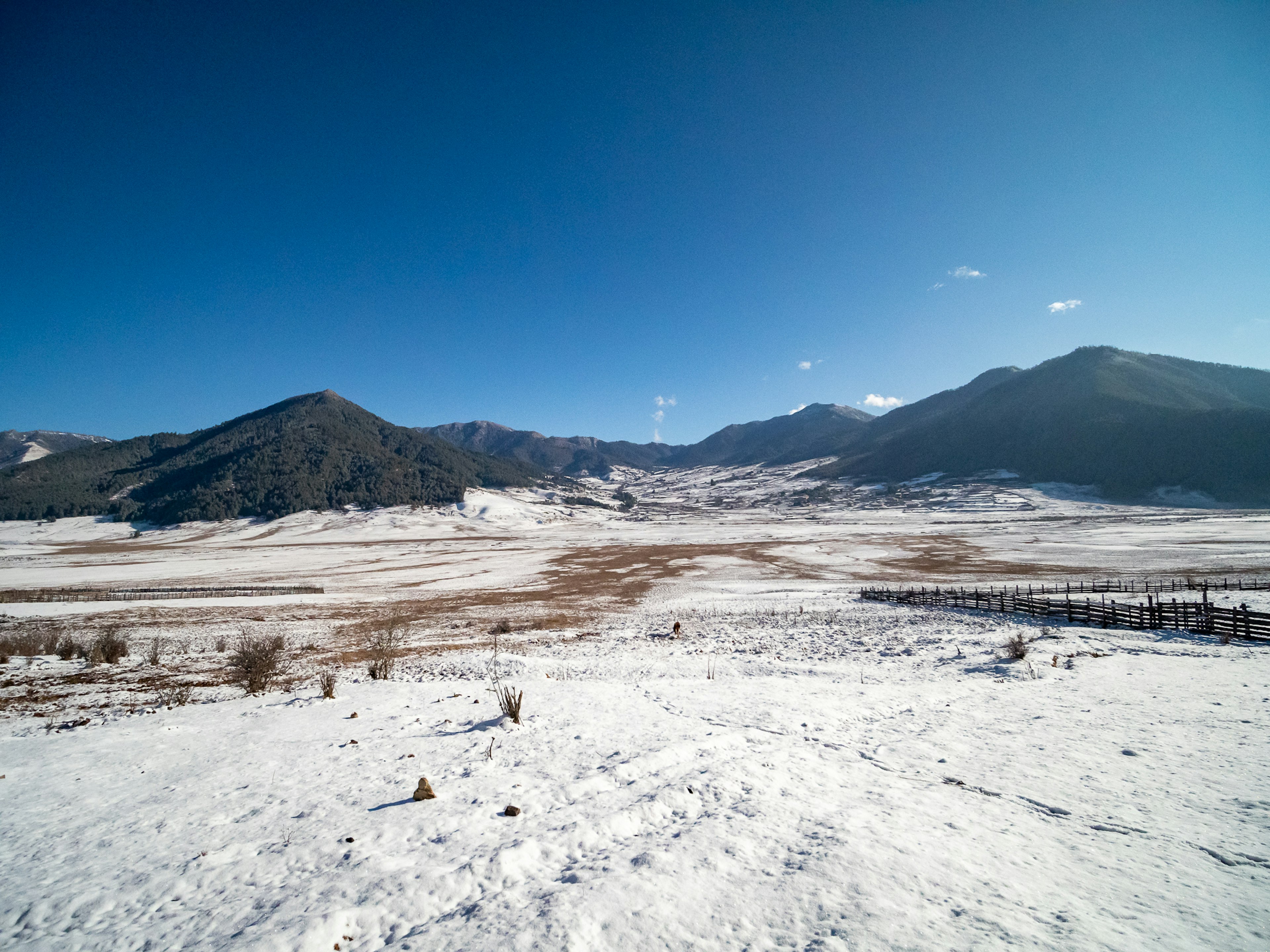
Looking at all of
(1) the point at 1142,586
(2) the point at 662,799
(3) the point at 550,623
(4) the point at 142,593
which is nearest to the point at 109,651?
(3) the point at 550,623

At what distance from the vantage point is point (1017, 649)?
618 inches

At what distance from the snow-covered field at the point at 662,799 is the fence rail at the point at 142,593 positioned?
24631mm

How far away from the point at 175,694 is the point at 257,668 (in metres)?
1.69

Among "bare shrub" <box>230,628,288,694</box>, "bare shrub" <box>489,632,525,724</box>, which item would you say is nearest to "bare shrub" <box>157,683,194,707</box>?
"bare shrub" <box>230,628,288,694</box>

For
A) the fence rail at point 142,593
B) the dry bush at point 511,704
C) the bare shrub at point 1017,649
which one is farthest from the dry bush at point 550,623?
the fence rail at point 142,593

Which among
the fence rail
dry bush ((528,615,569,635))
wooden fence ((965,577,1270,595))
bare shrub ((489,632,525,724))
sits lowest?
wooden fence ((965,577,1270,595))

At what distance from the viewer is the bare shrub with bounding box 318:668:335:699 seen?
1205 centimetres

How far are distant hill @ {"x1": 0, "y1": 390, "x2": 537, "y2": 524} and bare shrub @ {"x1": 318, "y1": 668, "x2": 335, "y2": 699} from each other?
147 meters

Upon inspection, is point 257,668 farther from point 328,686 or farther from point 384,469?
point 384,469

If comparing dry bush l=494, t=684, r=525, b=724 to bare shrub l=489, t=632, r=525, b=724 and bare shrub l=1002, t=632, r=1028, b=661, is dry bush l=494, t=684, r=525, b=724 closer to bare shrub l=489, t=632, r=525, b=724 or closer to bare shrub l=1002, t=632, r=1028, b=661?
bare shrub l=489, t=632, r=525, b=724

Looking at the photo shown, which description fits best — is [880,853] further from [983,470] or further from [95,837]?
[983,470]

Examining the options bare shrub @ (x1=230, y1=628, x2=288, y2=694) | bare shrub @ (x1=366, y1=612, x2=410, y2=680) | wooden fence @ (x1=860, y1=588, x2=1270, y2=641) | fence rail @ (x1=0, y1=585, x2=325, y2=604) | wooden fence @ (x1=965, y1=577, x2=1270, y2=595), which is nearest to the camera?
bare shrub @ (x1=230, y1=628, x2=288, y2=694)

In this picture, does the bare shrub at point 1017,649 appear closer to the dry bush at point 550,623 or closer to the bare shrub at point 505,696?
the bare shrub at point 505,696

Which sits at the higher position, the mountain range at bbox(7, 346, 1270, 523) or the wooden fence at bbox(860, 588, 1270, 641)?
the mountain range at bbox(7, 346, 1270, 523)
